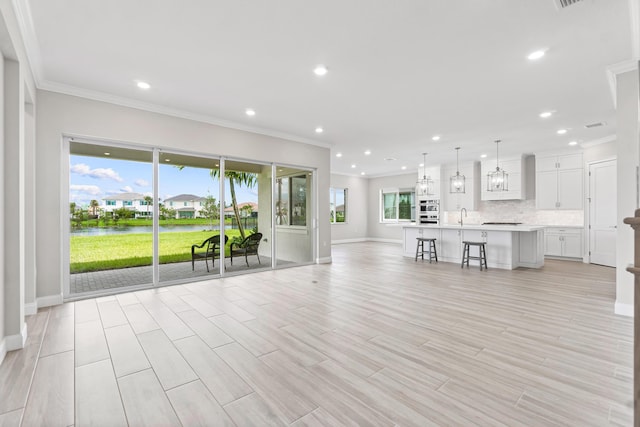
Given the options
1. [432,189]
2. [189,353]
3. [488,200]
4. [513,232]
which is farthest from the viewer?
[432,189]

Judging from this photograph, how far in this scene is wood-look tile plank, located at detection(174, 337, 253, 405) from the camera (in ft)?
6.47

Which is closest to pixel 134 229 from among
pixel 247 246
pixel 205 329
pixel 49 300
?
pixel 49 300

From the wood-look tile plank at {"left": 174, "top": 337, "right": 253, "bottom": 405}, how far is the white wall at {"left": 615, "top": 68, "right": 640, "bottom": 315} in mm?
4324

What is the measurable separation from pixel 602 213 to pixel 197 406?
8.80 meters

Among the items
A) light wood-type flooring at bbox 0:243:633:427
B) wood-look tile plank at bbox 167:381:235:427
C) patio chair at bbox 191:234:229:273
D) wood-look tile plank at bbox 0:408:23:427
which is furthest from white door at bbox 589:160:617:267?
wood-look tile plank at bbox 0:408:23:427

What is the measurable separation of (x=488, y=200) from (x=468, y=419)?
29.0 ft

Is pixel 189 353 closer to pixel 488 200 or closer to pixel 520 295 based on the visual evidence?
pixel 520 295

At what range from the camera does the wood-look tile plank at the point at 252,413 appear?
169 cm

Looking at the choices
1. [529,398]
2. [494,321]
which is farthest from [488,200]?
[529,398]

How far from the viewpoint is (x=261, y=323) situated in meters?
3.23

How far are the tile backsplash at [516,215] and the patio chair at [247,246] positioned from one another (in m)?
6.62

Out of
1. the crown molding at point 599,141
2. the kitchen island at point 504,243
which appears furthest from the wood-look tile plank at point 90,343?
the crown molding at point 599,141

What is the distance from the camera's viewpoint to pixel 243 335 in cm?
291

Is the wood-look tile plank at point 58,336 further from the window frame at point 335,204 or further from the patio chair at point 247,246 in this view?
the window frame at point 335,204
